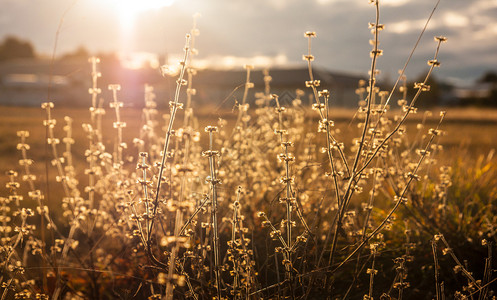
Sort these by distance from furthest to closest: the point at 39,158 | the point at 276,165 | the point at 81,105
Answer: the point at 81,105
the point at 39,158
the point at 276,165

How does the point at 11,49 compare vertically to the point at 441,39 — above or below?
above

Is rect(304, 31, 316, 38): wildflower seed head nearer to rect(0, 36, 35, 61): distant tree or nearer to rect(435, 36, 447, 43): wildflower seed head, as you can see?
rect(435, 36, 447, 43): wildflower seed head

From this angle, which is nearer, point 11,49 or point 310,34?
point 310,34

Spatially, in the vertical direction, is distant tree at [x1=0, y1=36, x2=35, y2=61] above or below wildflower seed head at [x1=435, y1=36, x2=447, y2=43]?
above

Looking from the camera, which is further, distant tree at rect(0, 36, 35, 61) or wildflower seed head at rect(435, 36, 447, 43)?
distant tree at rect(0, 36, 35, 61)

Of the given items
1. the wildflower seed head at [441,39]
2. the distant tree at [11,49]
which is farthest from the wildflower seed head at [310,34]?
the distant tree at [11,49]

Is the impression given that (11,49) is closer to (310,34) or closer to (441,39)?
(310,34)

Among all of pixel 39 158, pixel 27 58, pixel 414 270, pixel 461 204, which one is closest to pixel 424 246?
pixel 414 270

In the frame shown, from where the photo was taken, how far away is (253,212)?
14.2 feet

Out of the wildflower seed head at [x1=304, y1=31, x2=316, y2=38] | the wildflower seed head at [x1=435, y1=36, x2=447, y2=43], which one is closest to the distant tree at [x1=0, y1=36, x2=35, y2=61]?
the wildflower seed head at [x1=304, y1=31, x2=316, y2=38]

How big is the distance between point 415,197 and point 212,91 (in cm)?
4247

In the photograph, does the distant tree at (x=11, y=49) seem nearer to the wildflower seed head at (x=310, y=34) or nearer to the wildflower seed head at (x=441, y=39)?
the wildflower seed head at (x=310, y=34)

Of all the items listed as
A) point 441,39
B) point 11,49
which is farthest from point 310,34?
point 11,49

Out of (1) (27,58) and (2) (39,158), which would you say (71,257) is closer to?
(2) (39,158)
